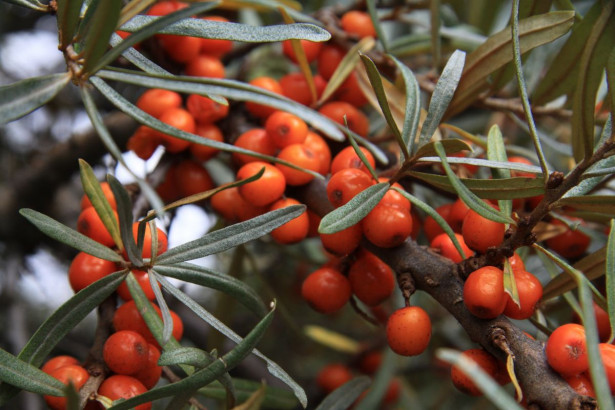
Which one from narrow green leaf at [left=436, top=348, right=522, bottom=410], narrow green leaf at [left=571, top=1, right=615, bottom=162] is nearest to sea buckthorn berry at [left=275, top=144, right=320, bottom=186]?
narrow green leaf at [left=571, top=1, right=615, bottom=162]

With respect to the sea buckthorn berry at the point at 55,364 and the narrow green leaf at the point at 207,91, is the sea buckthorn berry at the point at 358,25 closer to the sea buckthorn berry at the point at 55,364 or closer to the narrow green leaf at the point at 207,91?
the narrow green leaf at the point at 207,91

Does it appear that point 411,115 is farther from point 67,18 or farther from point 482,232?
point 67,18

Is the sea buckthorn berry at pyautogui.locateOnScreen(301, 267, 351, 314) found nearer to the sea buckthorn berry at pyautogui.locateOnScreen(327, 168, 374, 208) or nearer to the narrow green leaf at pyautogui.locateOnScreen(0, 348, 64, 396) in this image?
the sea buckthorn berry at pyautogui.locateOnScreen(327, 168, 374, 208)

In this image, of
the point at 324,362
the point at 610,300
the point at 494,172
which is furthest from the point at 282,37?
the point at 324,362

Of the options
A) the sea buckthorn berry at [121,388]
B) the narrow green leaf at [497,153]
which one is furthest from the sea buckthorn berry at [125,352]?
the narrow green leaf at [497,153]

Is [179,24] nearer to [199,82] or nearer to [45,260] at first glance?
[199,82]

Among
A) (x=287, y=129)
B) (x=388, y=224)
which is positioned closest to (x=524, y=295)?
(x=388, y=224)

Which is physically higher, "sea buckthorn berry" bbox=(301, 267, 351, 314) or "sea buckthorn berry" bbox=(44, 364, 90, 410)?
"sea buckthorn berry" bbox=(44, 364, 90, 410)
